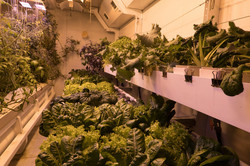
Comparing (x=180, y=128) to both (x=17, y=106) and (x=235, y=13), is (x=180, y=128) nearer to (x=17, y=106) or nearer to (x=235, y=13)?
(x=235, y=13)

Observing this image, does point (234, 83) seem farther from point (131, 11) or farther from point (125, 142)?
point (131, 11)

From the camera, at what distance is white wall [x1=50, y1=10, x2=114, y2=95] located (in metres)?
5.79

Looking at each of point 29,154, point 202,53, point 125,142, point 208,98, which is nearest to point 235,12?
point 202,53

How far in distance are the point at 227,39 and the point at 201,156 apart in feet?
1.89

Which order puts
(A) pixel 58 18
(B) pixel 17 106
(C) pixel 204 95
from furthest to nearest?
(A) pixel 58 18
(B) pixel 17 106
(C) pixel 204 95

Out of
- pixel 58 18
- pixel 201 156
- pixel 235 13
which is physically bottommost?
pixel 201 156

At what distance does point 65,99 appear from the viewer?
1.73 metres

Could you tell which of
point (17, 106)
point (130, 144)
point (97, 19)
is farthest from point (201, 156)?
point (97, 19)

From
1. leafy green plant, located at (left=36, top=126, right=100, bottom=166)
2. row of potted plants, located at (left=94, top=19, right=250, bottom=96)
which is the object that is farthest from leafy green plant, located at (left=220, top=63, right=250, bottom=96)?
leafy green plant, located at (left=36, top=126, right=100, bottom=166)

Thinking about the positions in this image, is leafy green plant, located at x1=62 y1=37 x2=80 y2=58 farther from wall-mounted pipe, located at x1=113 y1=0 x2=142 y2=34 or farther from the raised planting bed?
the raised planting bed

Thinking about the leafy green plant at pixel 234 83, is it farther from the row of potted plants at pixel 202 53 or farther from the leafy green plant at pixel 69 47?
the leafy green plant at pixel 69 47

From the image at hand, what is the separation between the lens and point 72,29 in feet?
19.2

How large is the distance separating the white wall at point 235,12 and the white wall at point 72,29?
195 inches

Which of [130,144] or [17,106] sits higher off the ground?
[130,144]
